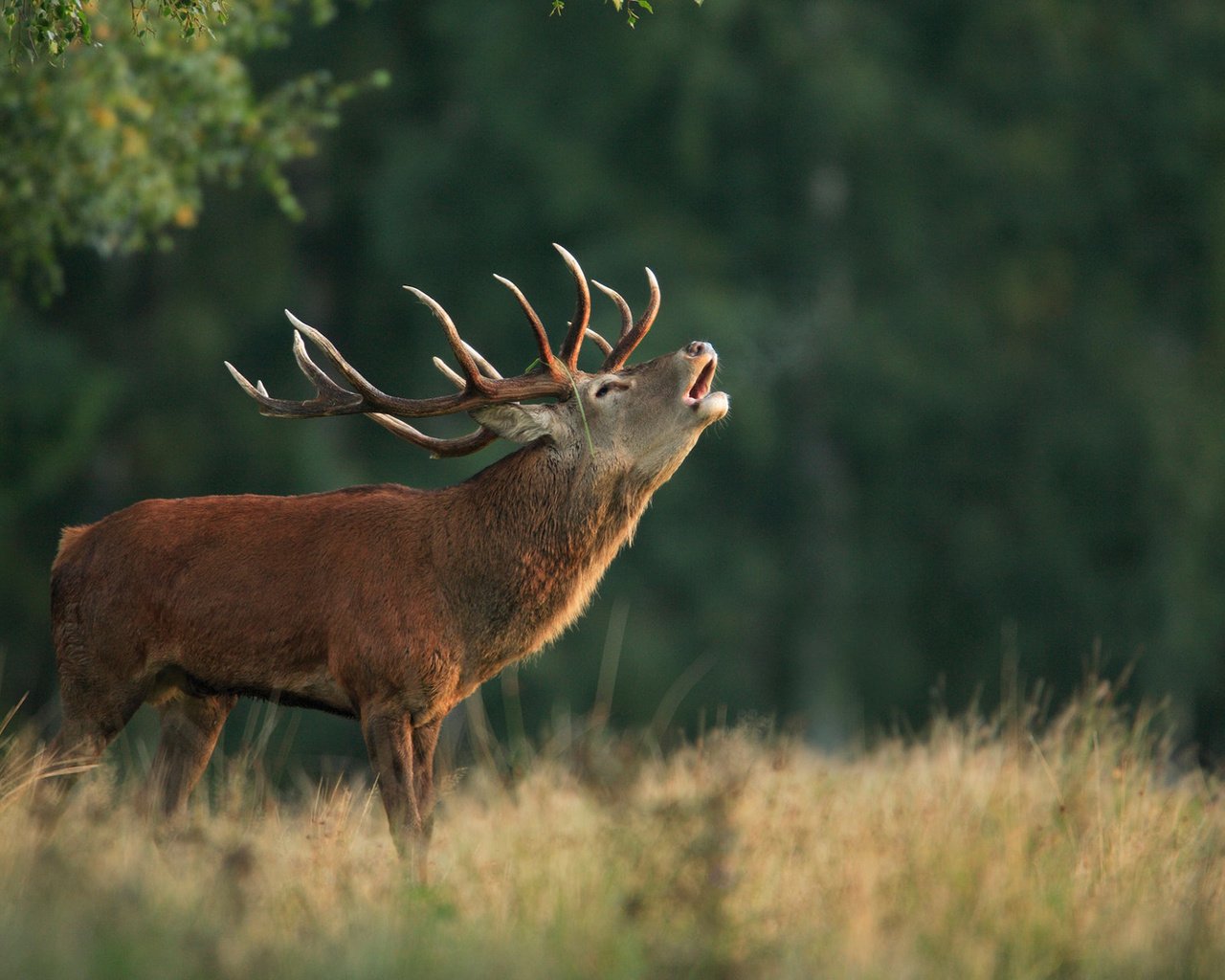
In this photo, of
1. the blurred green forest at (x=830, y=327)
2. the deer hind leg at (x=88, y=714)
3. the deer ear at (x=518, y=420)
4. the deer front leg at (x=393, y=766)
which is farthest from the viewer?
the blurred green forest at (x=830, y=327)

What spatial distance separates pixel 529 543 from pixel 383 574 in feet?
1.83

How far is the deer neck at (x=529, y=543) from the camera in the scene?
636 cm

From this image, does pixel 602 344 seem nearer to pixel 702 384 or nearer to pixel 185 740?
pixel 702 384

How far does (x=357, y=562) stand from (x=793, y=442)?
50.2 feet

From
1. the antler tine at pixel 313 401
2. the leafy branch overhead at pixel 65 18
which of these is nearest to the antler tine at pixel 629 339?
the antler tine at pixel 313 401

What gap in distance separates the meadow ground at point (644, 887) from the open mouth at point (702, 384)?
1.25 m

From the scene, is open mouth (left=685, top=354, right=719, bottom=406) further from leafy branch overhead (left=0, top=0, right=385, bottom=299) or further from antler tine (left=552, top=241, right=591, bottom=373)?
leafy branch overhead (left=0, top=0, right=385, bottom=299)

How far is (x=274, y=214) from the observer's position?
74.4ft

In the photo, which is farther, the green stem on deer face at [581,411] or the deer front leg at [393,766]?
the green stem on deer face at [581,411]

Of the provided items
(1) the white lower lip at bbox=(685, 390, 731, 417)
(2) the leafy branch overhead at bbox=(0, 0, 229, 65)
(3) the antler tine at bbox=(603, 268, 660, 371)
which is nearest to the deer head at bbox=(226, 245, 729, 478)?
(1) the white lower lip at bbox=(685, 390, 731, 417)

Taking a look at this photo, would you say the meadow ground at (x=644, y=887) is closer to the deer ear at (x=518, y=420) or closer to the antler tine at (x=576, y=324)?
the deer ear at (x=518, y=420)

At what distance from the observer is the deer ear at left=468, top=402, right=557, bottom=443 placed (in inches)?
A: 263

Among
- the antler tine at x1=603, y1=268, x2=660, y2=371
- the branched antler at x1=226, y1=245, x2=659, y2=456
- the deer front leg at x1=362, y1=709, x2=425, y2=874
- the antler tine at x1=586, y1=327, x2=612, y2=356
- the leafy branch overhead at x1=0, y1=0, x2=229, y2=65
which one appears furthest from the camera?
the antler tine at x1=586, y1=327, x2=612, y2=356

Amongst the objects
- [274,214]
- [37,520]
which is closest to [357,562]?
[37,520]
